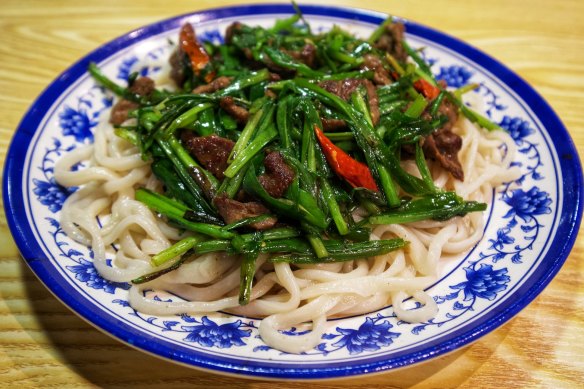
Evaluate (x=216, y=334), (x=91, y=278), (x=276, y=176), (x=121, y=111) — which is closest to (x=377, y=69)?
(x=276, y=176)

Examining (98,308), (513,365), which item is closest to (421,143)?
(513,365)

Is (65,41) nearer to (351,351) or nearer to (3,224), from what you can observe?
(3,224)

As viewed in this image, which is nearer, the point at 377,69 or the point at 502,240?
the point at 502,240

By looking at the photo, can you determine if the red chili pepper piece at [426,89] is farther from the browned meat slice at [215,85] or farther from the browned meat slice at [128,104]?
the browned meat slice at [128,104]

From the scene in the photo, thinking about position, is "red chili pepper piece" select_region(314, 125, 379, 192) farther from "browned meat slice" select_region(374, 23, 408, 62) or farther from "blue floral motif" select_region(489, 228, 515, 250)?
"browned meat slice" select_region(374, 23, 408, 62)

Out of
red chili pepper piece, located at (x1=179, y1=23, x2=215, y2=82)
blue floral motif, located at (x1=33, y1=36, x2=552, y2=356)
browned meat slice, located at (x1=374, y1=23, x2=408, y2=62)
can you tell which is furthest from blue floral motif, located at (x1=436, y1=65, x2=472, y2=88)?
red chili pepper piece, located at (x1=179, y1=23, x2=215, y2=82)

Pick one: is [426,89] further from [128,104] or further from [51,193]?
[51,193]

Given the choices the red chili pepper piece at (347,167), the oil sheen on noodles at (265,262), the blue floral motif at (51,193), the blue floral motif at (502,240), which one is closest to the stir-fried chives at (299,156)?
the red chili pepper piece at (347,167)
